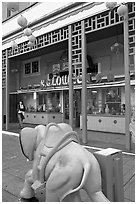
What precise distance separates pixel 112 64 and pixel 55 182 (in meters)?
8.92

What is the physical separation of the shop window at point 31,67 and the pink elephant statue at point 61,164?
1156 cm

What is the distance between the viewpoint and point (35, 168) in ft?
7.70

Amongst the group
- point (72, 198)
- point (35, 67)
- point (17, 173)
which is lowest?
point (17, 173)

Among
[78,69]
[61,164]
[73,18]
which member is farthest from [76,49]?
[61,164]

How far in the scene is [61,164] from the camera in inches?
76.1

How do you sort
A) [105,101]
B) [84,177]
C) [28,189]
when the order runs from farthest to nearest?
[105,101] < [28,189] < [84,177]

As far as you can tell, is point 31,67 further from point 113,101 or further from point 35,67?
point 113,101

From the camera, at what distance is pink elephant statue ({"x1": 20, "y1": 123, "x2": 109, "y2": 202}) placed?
1836 millimetres

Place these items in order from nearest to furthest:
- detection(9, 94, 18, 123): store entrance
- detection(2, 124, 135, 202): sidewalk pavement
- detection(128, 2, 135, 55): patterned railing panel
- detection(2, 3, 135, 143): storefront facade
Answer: detection(2, 124, 135, 202): sidewalk pavement
detection(128, 2, 135, 55): patterned railing panel
detection(2, 3, 135, 143): storefront facade
detection(9, 94, 18, 123): store entrance

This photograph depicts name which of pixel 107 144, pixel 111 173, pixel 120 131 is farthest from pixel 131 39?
pixel 111 173

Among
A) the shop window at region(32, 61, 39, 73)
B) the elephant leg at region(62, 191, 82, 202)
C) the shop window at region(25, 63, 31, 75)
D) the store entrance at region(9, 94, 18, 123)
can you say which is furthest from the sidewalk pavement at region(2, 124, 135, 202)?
the shop window at region(25, 63, 31, 75)

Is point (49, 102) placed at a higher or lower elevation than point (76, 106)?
higher

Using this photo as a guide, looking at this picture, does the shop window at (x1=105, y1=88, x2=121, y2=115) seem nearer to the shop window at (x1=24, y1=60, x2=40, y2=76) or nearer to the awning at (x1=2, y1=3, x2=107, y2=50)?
the awning at (x1=2, y1=3, x2=107, y2=50)

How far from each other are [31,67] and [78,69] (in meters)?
7.63
